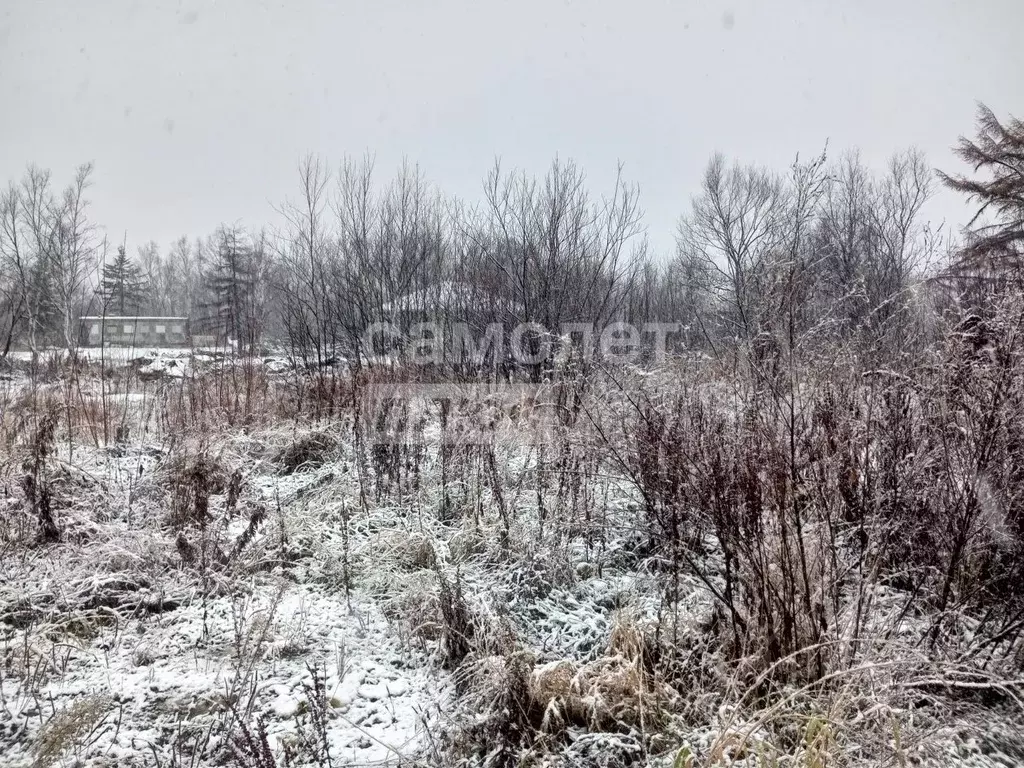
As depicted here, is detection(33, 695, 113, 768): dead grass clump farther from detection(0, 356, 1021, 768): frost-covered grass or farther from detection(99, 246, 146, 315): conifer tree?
detection(99, 246, 146, 315): conifer tree

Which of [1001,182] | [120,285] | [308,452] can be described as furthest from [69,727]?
[1001,182]

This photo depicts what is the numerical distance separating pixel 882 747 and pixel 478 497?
2.43 meters

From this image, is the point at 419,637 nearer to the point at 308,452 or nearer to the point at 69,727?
the point at 69,727

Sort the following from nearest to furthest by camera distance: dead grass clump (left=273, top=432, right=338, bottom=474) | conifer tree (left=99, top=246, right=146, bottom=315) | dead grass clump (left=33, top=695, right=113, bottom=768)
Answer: dead grass clump (left=33, top=695, right=113, bottom=768)
dead grass clump (left=273, top=432, right=338, bottom=474)
conifer tree (left=99, top=246, right=146, bottom=315)

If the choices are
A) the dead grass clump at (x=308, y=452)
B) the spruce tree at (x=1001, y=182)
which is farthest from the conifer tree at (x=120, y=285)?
the spruce tree at (x=1001, y=182)

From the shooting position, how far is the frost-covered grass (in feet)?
5.52

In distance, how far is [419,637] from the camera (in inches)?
94.9

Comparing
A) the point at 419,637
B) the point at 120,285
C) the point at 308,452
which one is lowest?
the point at 419,637

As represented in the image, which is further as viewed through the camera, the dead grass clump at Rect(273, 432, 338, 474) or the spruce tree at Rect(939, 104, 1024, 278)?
the spruce tree at Rect(939, 104, 1024, 278)

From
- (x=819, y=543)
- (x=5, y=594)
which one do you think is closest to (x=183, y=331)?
(x=5, y=594)

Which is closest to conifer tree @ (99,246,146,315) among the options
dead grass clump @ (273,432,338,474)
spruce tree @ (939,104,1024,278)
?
dead grass clump @ (273,432,338,474)

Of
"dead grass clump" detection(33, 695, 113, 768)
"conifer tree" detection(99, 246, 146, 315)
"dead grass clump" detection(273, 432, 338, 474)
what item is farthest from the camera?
"conifer tree" detection(99, 246, 146, 315)

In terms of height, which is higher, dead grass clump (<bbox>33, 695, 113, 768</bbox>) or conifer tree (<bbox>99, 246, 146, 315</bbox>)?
conifer tree (<bbox>99, 246, 146, 315</bbox>)

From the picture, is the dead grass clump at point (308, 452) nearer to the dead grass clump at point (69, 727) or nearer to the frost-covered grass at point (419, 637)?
the frost-covered grass at point (419, 637)
